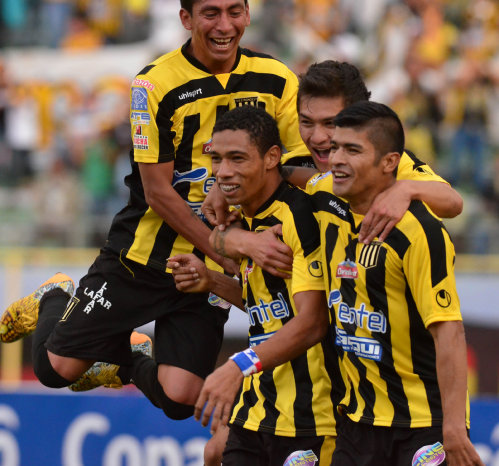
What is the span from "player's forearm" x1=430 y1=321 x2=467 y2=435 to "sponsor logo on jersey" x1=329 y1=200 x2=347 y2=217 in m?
0.74

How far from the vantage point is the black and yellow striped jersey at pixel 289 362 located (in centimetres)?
477

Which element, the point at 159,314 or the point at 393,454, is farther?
the point at 159,314

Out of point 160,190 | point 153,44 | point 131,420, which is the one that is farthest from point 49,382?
point 153,44

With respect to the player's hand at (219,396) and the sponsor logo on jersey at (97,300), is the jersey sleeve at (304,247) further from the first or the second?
the sponsor logo on jersey at (97,300)

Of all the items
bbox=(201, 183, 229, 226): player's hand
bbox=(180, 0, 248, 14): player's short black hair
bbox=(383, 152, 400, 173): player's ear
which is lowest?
bbox=(201, 183, 229, 226): player's hand

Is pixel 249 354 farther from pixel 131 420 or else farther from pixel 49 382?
pixel 131 420

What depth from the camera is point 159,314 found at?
5.81 m

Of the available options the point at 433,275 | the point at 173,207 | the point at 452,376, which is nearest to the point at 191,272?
the point at 173,207

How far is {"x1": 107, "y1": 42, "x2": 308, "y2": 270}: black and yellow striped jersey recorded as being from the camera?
214 inches

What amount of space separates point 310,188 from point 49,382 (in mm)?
2049

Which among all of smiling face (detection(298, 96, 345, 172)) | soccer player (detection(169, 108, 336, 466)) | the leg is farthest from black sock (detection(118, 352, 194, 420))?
smiling face (detection(298, 96, 345, 172))

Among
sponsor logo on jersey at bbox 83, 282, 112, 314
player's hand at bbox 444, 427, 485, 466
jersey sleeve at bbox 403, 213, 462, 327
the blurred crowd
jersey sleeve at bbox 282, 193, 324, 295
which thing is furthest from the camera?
the blurred crowd

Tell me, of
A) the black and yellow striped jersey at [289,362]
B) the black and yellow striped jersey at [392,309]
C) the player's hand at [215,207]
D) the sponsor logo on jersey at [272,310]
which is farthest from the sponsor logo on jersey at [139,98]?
the black and yellow striped jersey at [392,309]

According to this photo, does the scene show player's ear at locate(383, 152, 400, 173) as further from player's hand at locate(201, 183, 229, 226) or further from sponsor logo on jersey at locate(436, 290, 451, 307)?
player's hand at locate(201, 183, 229, 226)
